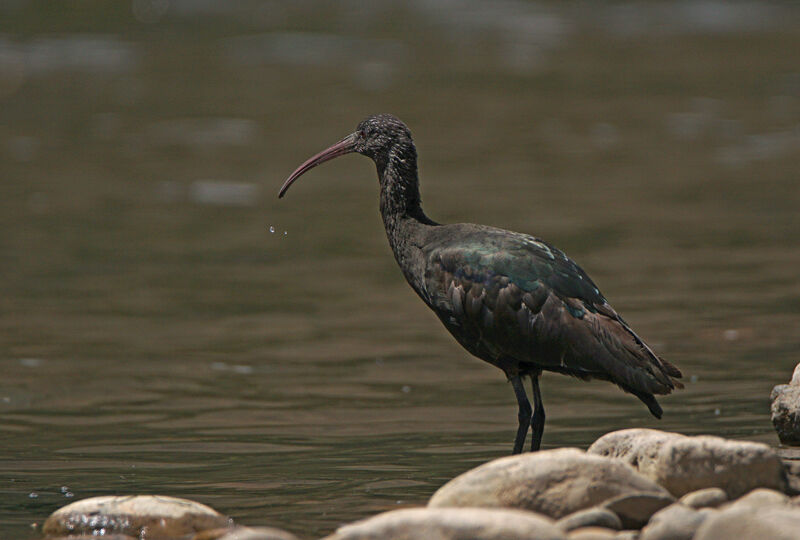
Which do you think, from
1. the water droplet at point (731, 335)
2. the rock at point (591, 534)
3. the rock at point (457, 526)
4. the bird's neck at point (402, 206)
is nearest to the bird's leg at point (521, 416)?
the bird's neck at point (402, 206)

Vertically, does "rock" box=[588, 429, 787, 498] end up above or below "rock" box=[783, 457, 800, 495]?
above

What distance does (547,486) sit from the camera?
7.20 meters

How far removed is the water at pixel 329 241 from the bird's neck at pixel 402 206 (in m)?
1.45

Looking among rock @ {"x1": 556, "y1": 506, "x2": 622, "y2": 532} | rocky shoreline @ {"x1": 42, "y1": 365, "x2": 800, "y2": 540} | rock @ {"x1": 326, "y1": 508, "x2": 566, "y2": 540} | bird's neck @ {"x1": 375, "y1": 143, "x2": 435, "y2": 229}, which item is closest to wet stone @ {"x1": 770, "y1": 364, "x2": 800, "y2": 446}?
rocky shoreline @ {"x1": 42, "y1": 365, "x2": 800, "y2": 540}

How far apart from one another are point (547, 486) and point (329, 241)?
12590mm

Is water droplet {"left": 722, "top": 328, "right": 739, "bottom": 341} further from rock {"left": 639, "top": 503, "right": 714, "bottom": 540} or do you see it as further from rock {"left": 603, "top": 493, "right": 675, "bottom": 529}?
rock {"left": 639, "top": 503, "right": 714, "bottom": 540}

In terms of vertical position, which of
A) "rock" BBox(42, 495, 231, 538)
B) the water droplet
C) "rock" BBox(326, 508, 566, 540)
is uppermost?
the water droplet

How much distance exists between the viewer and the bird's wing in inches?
348

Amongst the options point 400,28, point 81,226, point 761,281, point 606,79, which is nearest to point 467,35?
point 400,28

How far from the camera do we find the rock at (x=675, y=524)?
6.54 m

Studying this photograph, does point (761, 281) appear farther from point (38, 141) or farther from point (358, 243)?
point (38, 141)

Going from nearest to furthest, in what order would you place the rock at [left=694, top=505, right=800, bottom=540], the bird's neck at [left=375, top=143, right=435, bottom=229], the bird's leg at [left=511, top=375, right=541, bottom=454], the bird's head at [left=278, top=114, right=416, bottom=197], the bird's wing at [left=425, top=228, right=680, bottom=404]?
1. the rock at [left=694, top=505, right=800, bottom=540]
2. the bird's wing at [left=425, top=228, right=680, bottom=404]
3. the bird's leg at [left=511, top=375, right=541, bottom=454]
4. the bird's neck at [left=375, top=143, right=435, bottom=229]
5. the bird's head at [left=278, top=114, right=416, bottom=197]

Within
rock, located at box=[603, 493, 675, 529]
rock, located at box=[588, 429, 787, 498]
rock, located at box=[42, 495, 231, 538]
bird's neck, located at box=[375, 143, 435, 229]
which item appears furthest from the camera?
bird's neck, located at box=[375, 143, 435, 229]

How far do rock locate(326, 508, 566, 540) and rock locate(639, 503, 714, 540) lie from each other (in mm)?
485
